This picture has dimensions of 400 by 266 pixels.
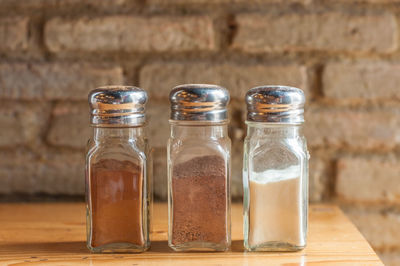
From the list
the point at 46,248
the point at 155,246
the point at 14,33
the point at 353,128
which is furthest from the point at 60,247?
the point at 353,128

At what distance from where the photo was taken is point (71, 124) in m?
Result: 0.99

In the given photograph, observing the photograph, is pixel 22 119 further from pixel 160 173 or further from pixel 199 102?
pixel 199 102

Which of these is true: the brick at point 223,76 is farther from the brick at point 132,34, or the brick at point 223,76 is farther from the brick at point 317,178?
the brick at point 317,178

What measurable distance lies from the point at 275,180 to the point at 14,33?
1.97ft

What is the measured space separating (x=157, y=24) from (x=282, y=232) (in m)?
0.48

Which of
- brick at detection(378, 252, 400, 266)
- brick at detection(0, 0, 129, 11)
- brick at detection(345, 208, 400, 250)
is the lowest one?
brick at detection(378, 252, 400, 266)

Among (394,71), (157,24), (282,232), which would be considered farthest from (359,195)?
(157,24)

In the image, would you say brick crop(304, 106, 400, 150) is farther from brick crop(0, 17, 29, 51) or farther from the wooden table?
brick crop(0, 17, 29, 51)

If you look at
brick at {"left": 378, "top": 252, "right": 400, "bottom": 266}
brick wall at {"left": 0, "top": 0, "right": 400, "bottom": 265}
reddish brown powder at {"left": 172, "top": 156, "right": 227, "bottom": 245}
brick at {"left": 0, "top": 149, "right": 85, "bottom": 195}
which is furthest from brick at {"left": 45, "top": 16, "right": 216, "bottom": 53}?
brick at {"left": 378, "top": 252, "right": 400, "bottom": 266}

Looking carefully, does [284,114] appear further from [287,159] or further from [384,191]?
[384,191]

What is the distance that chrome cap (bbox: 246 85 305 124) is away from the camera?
67cm

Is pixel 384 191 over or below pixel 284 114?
→ below

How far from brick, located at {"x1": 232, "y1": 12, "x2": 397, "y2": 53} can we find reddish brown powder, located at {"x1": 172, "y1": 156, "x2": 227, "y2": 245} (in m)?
0.36

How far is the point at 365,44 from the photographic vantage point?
0.95 m
